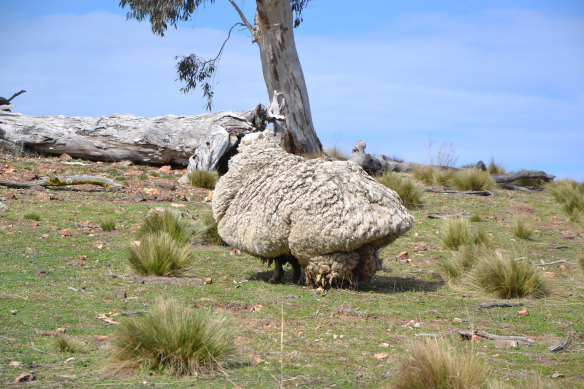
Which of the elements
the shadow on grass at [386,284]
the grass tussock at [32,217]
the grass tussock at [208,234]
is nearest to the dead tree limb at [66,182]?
the grass tussock at [32,217]

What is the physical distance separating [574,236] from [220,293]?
870 centimetres

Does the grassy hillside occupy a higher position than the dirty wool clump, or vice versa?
the dirty wool clump

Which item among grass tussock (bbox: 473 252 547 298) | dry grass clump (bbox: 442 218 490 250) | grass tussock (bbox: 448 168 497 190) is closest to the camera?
grass tussock (bbox: 473 252 547 298)

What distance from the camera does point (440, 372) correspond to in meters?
4.38

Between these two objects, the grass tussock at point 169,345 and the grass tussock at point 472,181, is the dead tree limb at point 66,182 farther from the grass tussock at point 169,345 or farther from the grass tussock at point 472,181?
the grass tussock at point 169,345

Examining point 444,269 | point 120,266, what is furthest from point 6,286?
point 444,269

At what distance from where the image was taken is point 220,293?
7.98 meters

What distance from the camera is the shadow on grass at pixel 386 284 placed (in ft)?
28.1

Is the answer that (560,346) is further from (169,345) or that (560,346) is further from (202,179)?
(202,179)

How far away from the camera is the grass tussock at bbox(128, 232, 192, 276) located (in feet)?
28.7

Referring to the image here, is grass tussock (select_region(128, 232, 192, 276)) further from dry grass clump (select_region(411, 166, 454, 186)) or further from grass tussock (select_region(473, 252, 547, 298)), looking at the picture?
dry grass clump (select_region(411, 166, 454, 186))

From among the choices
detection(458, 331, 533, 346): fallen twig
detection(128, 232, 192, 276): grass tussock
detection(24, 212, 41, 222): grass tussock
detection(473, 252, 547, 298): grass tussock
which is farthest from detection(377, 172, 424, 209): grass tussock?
detection(458, 331, 533, 346): fallen twig

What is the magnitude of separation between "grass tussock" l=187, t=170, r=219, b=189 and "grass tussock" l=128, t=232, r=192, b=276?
7.56 metres

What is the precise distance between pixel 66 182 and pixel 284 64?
28.6 ft
